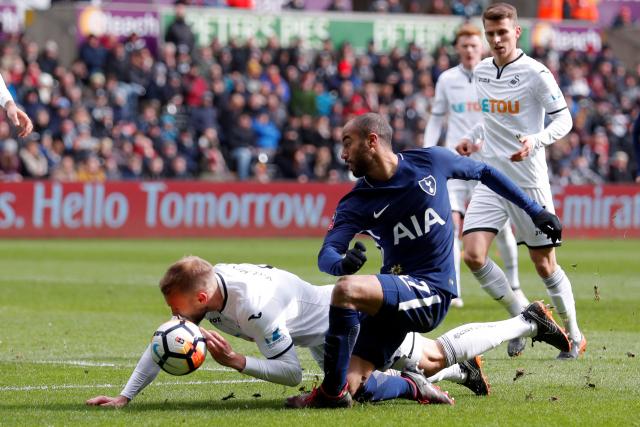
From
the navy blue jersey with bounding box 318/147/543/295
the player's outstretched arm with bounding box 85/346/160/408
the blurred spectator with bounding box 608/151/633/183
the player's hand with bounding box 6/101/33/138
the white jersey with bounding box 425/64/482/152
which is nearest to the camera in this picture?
the player's outstretched arm with bounding box 85/346/160/408

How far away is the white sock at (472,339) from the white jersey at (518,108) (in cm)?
230

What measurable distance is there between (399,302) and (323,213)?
1890 centimetres

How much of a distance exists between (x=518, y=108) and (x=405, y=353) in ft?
9.89

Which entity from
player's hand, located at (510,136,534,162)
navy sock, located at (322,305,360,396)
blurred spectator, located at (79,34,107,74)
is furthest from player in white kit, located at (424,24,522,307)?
blurred spectator, located at (79,34,107,74)

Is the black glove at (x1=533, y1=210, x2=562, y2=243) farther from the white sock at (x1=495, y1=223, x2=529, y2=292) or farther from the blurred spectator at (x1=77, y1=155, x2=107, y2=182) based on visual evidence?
the blurred spectator at (x1=77, y1=155, x2=107, y2=182)

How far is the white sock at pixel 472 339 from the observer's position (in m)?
7.26

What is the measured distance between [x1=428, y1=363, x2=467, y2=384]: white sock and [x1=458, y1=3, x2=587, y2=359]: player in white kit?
2059 millimetres

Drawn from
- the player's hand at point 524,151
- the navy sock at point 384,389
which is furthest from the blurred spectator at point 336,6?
the navy sock at point 384,389

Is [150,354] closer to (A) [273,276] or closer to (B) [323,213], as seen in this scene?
(A) [273,276]

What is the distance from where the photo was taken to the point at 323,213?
2564 cm

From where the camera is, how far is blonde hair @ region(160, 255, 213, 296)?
6469 mm

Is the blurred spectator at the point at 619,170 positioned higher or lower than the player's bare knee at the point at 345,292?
lower

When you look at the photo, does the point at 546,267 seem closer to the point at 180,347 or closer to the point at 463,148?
the point at 463,148

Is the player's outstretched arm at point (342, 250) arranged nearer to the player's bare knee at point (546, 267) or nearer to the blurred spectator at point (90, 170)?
the player's bare knee at point (546, 267)
